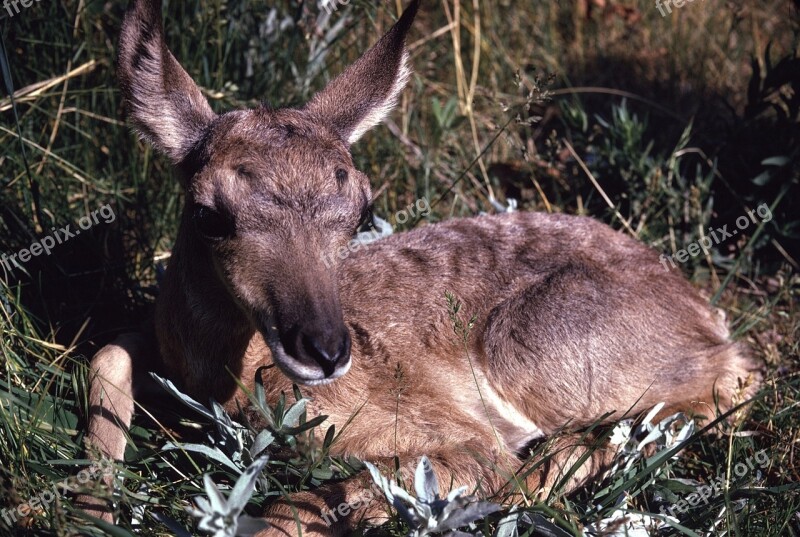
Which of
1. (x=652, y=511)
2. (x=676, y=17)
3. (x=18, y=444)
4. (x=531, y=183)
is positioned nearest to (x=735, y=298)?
(x=531, y=183)

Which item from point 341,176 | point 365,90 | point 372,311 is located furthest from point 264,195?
point 372,311

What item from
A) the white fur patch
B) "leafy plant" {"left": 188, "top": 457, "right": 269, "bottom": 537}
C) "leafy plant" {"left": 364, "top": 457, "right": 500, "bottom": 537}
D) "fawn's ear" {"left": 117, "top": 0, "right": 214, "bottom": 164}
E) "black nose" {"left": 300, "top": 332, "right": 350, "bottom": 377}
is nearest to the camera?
"leafy plant" {"left": 188, "top": 457, "right": 269, "bottom": 537}

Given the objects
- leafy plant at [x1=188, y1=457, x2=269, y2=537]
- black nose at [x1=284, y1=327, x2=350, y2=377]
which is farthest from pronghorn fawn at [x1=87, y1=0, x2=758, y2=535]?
leafy plant at [x1=188, y1=457, x2=269, y2=537]

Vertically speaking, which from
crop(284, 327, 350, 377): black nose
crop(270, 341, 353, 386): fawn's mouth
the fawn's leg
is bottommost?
the fawn's leg

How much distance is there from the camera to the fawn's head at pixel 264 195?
3.20m

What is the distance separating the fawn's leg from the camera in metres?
3.80

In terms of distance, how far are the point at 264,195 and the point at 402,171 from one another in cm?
298

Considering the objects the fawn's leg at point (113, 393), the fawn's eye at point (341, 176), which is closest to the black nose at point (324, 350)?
the fawn's eye at point (341, 176)

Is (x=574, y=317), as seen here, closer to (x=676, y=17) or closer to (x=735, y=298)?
(x=735, y=298)

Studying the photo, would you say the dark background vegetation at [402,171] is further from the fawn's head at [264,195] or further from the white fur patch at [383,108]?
the fawn's head at [264,195]

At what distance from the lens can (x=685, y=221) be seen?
5.93 m

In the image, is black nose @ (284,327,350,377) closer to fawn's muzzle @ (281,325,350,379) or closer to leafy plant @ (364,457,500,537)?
fawn's muzzle @ (281,325,350,379)

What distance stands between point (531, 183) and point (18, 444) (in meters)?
4.08

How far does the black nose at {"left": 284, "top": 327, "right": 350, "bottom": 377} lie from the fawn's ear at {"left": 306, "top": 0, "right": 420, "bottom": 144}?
4.36 ft
